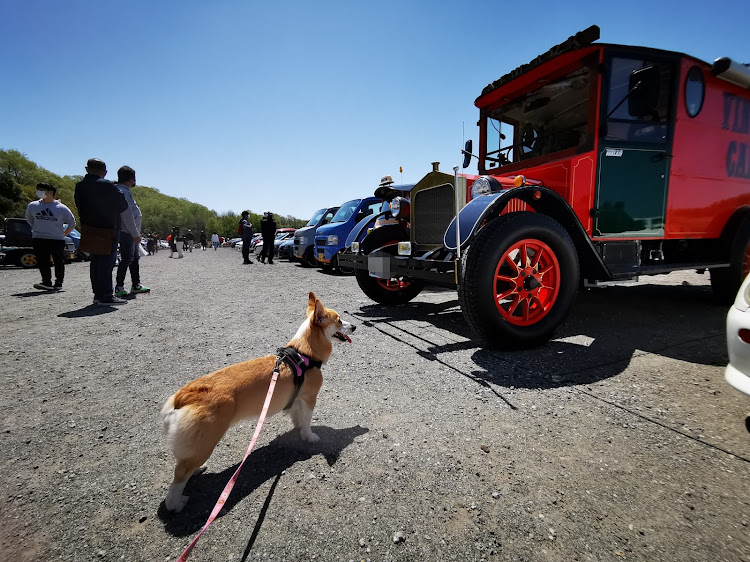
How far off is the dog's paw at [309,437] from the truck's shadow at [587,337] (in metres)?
1.38

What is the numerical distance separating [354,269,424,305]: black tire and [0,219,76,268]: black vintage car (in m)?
13.6

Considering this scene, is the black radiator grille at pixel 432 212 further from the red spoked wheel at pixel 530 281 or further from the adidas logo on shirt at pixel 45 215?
the adidas logo on shirt at pixel 45 215

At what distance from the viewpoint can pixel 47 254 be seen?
269 inches

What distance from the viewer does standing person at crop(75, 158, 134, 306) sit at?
5254 millimetres

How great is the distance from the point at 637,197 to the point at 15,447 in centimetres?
616

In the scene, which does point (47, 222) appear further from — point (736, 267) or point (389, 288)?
point (736, 267)

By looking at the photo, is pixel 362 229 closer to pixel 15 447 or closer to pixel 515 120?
pixel 515 120

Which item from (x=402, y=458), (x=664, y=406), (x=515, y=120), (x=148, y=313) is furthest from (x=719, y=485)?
(x=148, y=313)

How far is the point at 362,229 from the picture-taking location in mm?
5895

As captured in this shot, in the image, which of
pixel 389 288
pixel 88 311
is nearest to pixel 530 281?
pixel 389 288

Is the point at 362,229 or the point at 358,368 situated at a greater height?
the point at 362,229

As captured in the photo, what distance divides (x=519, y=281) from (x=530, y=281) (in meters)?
0.12

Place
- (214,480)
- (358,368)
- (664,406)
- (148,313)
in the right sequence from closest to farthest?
(214,480) < (664,406) < (358,368) < (148,313)

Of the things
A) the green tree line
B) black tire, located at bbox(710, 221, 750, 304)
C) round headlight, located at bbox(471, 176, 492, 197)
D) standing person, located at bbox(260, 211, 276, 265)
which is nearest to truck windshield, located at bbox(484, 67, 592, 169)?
round headlight, located at bbox(471, 176, 492, 197)
